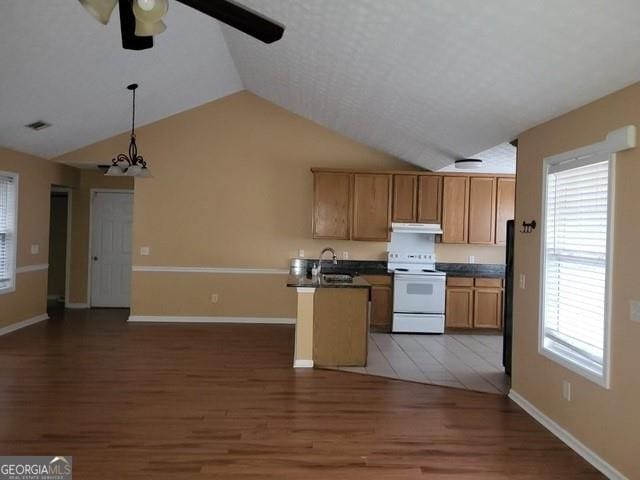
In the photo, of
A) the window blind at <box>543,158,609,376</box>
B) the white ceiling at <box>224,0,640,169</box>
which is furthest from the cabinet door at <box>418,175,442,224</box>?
the window blind at <box>543,158,609,376</box>

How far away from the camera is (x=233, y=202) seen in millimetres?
7504

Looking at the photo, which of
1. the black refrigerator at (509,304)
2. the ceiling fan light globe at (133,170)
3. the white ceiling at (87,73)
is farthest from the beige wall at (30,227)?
the black refrigerator at (509,304)

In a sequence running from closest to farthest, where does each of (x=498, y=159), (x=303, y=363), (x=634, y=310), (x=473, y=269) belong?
(x=634, y=310) < (x=303, y=363) < (x=498, y=159) < (x=473, y=269)

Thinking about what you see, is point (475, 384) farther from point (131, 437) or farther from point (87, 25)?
point (87, 25)

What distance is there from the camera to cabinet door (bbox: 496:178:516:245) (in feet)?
23.3

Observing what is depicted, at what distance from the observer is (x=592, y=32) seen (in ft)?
8.11

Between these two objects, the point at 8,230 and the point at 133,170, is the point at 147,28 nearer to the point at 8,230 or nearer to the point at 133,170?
the point at 133,170

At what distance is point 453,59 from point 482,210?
4.16 metres

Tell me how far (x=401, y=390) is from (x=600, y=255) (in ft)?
6.83

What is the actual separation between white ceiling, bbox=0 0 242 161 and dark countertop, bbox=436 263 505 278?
4.05 m

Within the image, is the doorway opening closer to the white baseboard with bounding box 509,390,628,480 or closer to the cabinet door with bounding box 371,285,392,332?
the cabinet door with bounding box 371,285,392,332

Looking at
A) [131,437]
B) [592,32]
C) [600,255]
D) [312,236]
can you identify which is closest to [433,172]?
[312,236]

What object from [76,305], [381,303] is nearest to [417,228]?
[381,303]

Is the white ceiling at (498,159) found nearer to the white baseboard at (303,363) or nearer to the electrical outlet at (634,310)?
the electrical outlet at (634,310)
